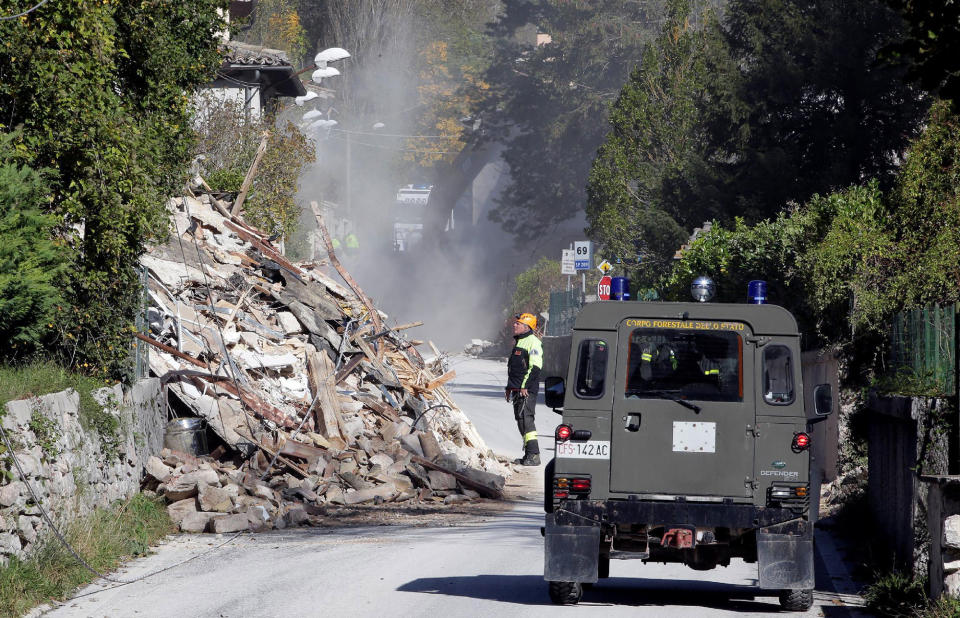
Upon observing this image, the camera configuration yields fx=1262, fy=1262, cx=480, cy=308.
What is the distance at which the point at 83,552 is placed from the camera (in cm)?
1050

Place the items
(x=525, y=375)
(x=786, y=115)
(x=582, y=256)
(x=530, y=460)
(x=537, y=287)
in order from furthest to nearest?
(x=537, y=287)
(x=582, y=256)
(x=786, y=115)
(x=530, y=460)
(x=525, y=375)

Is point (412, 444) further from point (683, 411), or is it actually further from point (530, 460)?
point (683, 411)

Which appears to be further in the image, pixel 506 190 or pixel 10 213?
pixel 506 190

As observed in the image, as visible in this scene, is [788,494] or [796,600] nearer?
[788,494]

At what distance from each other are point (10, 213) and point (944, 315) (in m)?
8.17

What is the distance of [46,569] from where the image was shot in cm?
972

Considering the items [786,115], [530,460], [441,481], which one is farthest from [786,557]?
[786,115]

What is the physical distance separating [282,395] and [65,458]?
6036 millimetres

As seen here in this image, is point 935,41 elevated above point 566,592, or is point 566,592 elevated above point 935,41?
point 935,41

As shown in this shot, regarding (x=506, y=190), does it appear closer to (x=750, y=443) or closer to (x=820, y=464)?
(x=820, y=464)

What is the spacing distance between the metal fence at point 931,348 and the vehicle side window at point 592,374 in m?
2.75

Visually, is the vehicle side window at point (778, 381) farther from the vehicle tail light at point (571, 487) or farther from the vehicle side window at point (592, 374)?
the vehicle tail light at point (571, 487)

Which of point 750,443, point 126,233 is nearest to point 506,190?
point 126,233

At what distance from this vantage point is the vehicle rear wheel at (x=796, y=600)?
8.89 metres
